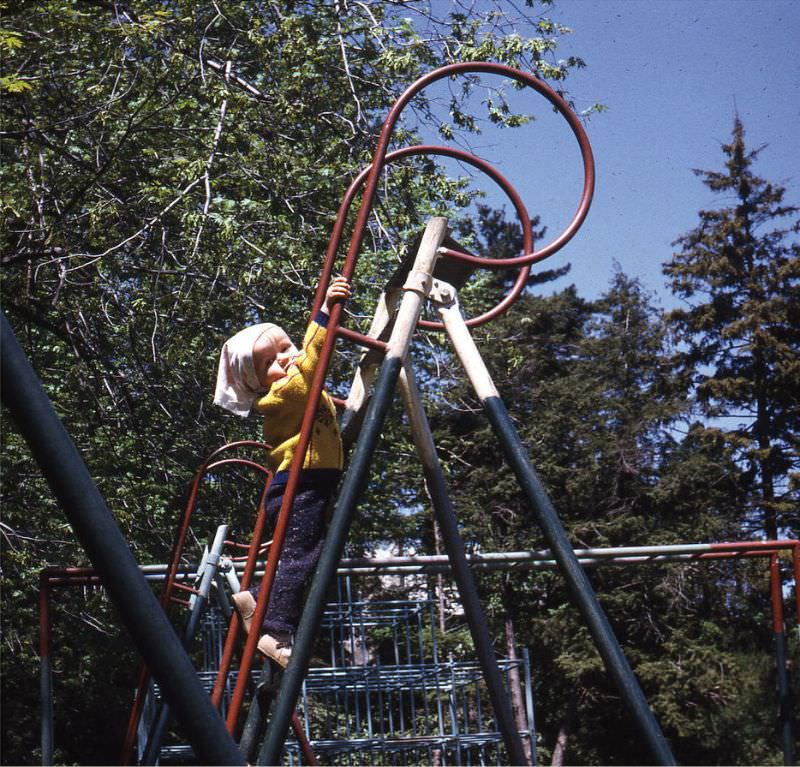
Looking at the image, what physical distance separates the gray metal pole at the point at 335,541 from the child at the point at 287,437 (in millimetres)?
250

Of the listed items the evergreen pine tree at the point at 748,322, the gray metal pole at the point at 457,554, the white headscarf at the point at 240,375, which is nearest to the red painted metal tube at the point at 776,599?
the gray metal pole at the point at 457,554

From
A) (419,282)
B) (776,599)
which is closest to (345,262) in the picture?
(419,282)

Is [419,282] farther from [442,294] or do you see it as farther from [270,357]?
[270,357]

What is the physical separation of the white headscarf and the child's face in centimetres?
1

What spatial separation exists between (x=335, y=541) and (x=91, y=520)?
1.55m

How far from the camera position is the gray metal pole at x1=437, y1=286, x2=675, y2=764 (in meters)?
2.44

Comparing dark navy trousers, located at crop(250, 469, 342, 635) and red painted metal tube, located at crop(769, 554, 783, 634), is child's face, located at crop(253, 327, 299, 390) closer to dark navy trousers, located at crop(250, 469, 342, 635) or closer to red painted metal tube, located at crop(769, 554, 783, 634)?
dark navy trousers, located at crop(250, 469, 342, 635)

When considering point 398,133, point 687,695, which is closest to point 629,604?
point 687,695

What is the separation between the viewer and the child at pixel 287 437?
9.97 feet

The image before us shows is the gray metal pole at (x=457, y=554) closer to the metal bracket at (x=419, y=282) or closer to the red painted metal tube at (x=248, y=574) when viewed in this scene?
the metal bracket at (x=419, y=282)

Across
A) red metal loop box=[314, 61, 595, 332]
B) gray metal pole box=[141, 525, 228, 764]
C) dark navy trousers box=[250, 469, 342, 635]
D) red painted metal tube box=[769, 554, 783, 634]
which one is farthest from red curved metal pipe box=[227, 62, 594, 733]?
red painted metal tube box=[769, 554, 783, 634]

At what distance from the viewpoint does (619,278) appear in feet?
97.8

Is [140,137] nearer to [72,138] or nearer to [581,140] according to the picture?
[72,138]

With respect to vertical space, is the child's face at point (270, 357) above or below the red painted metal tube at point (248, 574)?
above
